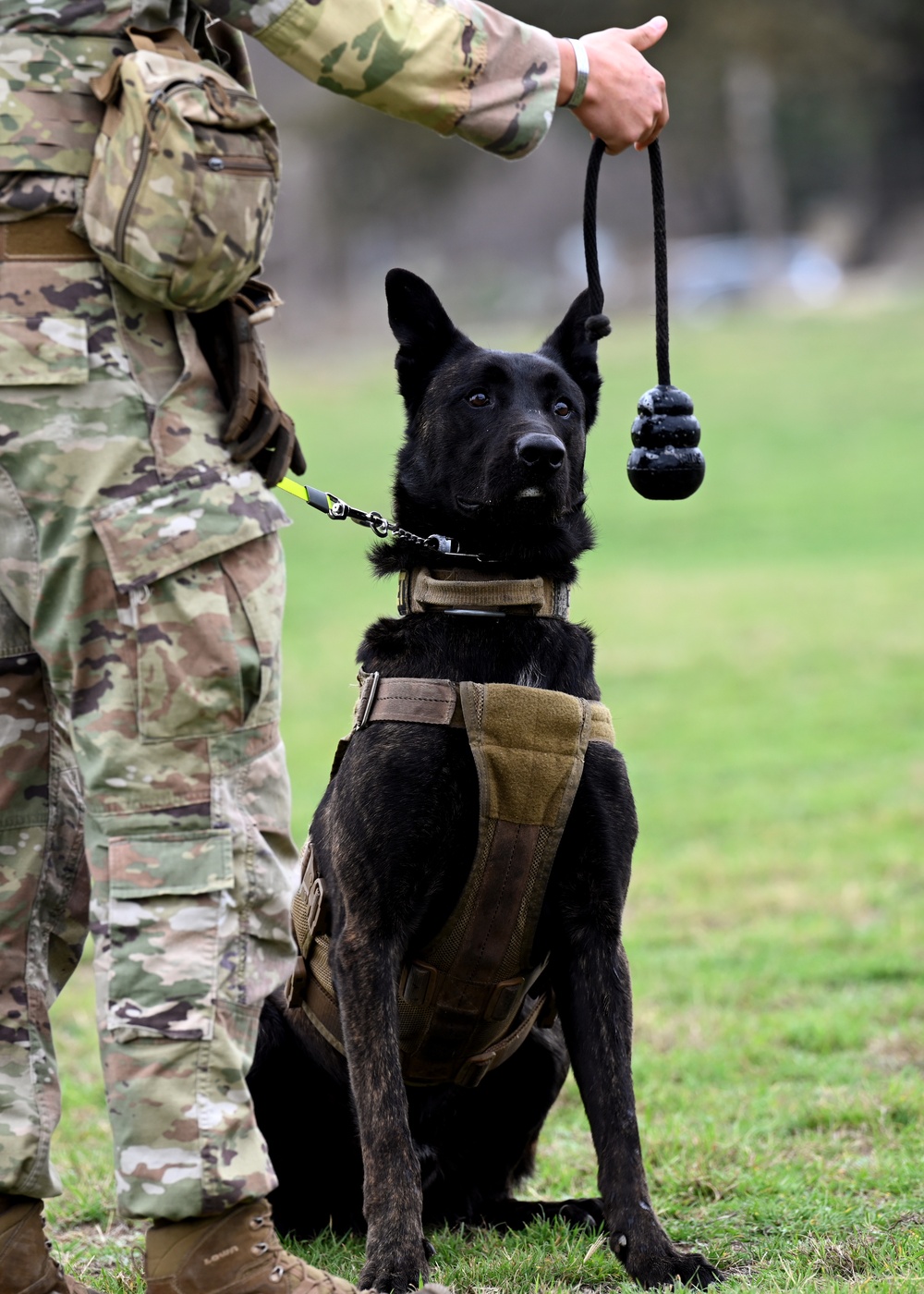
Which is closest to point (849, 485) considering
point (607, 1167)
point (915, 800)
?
point (915, 800)

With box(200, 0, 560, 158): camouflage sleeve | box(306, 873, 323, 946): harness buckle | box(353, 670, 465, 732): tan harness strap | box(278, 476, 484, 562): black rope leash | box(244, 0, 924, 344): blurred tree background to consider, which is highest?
box(244, 0, 924, 344): blurred tree background

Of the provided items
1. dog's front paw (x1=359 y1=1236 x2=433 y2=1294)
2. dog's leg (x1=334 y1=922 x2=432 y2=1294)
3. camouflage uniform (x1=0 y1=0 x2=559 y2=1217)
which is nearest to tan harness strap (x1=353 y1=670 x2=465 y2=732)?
dog's leg (x1=334 y1=922 x2=432 y2=1294)

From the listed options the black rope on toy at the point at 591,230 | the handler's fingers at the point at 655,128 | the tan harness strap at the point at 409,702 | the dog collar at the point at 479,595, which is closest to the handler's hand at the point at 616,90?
the handler's fingers at the point at 655,128

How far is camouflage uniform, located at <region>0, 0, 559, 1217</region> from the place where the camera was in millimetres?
2176

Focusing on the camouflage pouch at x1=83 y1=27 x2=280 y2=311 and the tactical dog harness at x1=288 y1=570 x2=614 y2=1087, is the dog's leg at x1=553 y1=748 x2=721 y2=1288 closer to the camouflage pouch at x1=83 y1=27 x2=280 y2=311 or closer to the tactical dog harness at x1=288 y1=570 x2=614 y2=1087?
the tactical dog harness at x1=288 y1=570 x2=614 y2=1087

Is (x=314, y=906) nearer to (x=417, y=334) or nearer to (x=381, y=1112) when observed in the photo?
(x=381, y=1112)

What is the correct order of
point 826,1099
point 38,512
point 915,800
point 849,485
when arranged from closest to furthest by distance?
point 38,512 < point 826,1099 < point 915,800 < point 849,485

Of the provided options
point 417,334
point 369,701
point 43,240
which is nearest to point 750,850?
point 417,334

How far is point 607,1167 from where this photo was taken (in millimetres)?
2908

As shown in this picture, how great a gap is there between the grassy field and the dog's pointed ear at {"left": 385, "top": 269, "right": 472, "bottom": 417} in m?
1.82

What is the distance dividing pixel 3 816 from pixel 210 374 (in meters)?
0.76

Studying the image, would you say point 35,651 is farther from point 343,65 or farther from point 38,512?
point 343,65

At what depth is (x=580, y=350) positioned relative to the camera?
11.6 feet

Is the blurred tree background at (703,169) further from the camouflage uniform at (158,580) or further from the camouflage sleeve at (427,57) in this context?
the camouflage uniform at (158,580)
